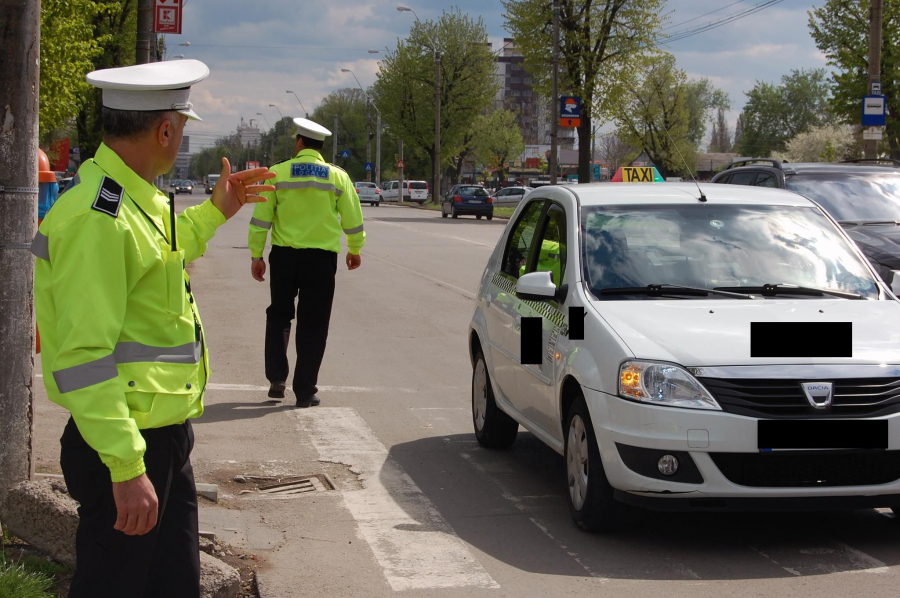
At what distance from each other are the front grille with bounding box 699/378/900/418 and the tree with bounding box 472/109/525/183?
302 feet

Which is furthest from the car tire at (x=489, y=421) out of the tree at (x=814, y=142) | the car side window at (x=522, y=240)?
the tree at (x=814, y=142)

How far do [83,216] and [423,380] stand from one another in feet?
22.4

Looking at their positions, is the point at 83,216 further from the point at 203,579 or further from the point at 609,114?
the point at 609,114

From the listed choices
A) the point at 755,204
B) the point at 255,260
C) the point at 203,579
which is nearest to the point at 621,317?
the point at 755,204

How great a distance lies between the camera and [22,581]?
13.5 feet

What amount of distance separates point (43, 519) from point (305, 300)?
3849 mm

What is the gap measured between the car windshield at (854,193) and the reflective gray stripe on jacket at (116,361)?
985 centimetres

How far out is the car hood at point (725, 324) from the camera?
16.0 feet

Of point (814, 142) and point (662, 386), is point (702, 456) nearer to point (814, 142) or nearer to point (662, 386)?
point (662, 386)

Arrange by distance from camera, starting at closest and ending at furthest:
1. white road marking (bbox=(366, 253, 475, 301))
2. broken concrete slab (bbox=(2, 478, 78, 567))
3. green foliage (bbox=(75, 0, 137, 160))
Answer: broken concrete slab (bbox=(2, 478, 78, 567))
white road marking (bbox=(366, 253, 475, 301))
green foliage (bbox=(75, 0, 137, 160))

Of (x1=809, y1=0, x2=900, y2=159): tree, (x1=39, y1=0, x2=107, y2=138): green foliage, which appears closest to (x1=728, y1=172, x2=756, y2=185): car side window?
(x1=39, y1=0, x2=107, y2=138): green foliage

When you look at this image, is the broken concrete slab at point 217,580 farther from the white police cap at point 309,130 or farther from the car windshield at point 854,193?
the car windshield at point 854,193

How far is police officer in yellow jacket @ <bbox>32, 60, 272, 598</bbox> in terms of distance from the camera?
2.78m

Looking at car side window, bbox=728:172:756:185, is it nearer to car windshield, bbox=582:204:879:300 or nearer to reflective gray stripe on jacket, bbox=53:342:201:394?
car windshield, bbox=582:204:879:300
